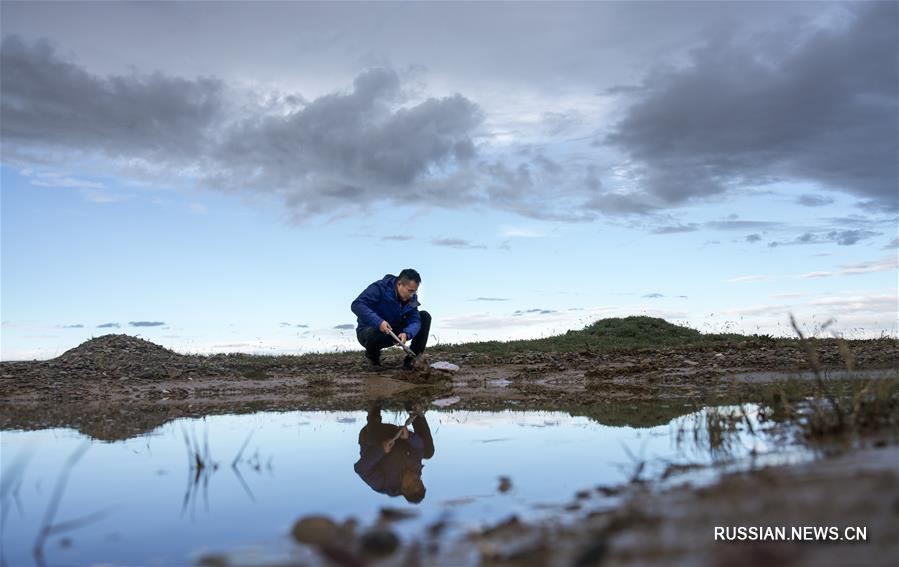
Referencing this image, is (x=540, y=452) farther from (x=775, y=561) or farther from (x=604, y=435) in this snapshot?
(x=775, y=561)

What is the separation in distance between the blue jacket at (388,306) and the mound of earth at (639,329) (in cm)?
1074

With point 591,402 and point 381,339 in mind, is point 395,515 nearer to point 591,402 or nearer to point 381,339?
point 591,402

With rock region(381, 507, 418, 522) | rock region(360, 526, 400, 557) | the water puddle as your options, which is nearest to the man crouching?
the water puddle

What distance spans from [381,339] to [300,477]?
26.4ft

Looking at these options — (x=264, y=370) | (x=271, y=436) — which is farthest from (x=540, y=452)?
(x=264, y=370)

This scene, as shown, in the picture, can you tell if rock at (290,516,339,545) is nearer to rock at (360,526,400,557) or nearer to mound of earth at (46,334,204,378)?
rock at (360,526,400,557)

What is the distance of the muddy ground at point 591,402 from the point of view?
114 inches

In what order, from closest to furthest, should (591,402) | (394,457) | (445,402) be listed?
(394,457), (591,402), (445,402)

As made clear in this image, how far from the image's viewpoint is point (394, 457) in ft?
20.9

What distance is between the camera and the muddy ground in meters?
2.89

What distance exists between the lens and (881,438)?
4.79m

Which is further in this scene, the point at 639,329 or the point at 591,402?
the point at 639,329

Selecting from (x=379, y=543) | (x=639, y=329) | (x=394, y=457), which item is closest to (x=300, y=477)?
(x=394, y=457)

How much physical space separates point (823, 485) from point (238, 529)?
3.17 metres
